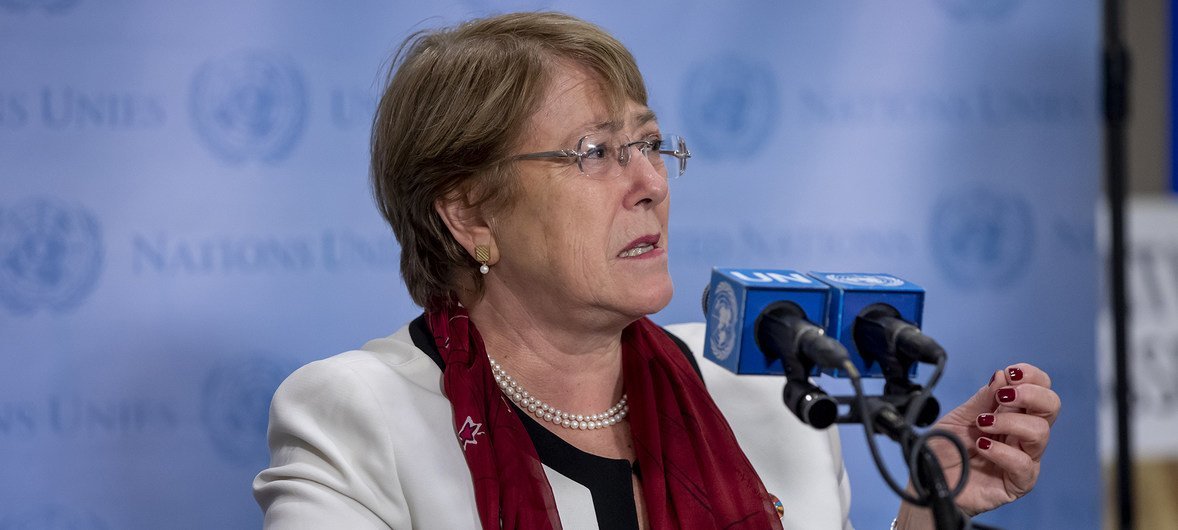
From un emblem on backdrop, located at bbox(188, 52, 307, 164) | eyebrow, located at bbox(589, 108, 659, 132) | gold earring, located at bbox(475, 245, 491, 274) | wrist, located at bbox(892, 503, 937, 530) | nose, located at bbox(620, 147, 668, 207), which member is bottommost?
wrist, located at bbox(892, 503, 937, 530)

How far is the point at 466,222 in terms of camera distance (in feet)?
6.18

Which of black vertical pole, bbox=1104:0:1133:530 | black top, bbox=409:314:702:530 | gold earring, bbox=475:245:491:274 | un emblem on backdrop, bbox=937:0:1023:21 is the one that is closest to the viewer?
black top, bbox=409:314:702:530

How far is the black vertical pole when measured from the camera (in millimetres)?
2521

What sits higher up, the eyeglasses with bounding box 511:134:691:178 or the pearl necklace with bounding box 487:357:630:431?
the eyeglasses with bounding box 511:134:691:178

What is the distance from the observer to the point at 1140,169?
3531mm

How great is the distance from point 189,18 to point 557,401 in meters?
1.22

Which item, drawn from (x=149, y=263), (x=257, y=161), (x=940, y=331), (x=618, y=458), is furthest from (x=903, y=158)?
(x=149, y=263)

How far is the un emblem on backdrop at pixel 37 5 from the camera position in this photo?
7.32 ft

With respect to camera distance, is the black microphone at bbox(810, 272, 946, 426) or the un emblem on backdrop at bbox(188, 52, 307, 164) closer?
the black microphone at bbox(810, 272, 946, 426)

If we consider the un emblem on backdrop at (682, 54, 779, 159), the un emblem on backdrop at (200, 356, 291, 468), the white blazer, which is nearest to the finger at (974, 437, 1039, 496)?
the white blazer

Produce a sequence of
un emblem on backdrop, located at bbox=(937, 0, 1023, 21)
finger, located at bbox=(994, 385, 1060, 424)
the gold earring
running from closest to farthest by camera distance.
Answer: finger, located at bbox=(994, 385, 1060, 424) → the gold earring → un emblem on backdrop, located at bbox=(937, 0, 1023, 21)

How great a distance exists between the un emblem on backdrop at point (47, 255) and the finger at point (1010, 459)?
5.90 feet

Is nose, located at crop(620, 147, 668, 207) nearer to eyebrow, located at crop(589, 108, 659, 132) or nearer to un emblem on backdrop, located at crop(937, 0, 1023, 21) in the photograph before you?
eyebrow, located at crop(589, 108, 659, 132)

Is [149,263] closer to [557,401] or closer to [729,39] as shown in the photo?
[557,401]
